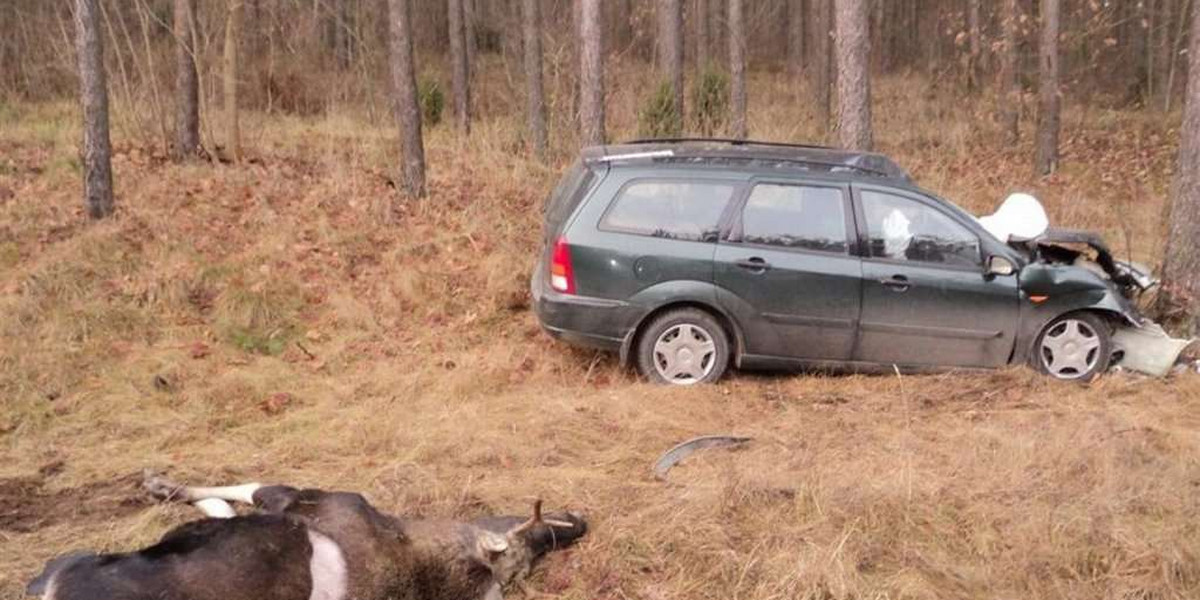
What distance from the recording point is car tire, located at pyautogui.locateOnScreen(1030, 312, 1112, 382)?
7777 mm

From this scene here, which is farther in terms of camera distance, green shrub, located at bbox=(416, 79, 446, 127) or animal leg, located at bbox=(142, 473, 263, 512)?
green shrub, located at bbox=(416, 79, 446, 127)

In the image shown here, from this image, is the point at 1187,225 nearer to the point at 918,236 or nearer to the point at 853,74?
the point at 918,236

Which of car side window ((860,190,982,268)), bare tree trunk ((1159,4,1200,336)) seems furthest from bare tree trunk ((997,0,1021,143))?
car side window ((860,190,982,268))

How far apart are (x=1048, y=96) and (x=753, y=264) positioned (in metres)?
12.1

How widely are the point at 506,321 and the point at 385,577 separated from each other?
475 centimetres

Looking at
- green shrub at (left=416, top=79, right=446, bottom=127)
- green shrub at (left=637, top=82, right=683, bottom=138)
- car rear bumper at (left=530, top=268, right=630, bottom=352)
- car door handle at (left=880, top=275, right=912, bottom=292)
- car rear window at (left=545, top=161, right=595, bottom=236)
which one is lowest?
car rear bumper at (left=530, top=268, right=630, bottom=352)

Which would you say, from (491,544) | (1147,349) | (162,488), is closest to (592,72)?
(1147,349)

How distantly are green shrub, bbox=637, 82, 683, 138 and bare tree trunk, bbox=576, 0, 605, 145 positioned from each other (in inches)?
107

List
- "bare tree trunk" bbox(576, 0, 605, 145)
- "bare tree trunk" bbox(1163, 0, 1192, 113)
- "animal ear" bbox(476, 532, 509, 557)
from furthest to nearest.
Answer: "bare tree trunk" bbox(1163, 0, 1192, 113) → "bare tree trunk" bbox(576, 0, 605, 145) → "animal ear" bbox(476, 532, 509, 557)

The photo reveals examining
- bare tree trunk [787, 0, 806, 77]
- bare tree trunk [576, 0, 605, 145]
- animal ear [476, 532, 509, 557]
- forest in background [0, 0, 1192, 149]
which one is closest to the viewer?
animal ear [476, 532, 509, 557]

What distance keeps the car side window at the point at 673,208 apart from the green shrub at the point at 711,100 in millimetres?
8785

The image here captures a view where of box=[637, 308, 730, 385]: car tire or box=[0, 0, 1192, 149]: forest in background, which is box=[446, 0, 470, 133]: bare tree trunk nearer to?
box=[0, 0, 1192, 149]: forest in background

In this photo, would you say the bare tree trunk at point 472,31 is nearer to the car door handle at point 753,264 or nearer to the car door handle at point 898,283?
the car door handle at point 753,264

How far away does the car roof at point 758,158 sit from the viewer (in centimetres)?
775
